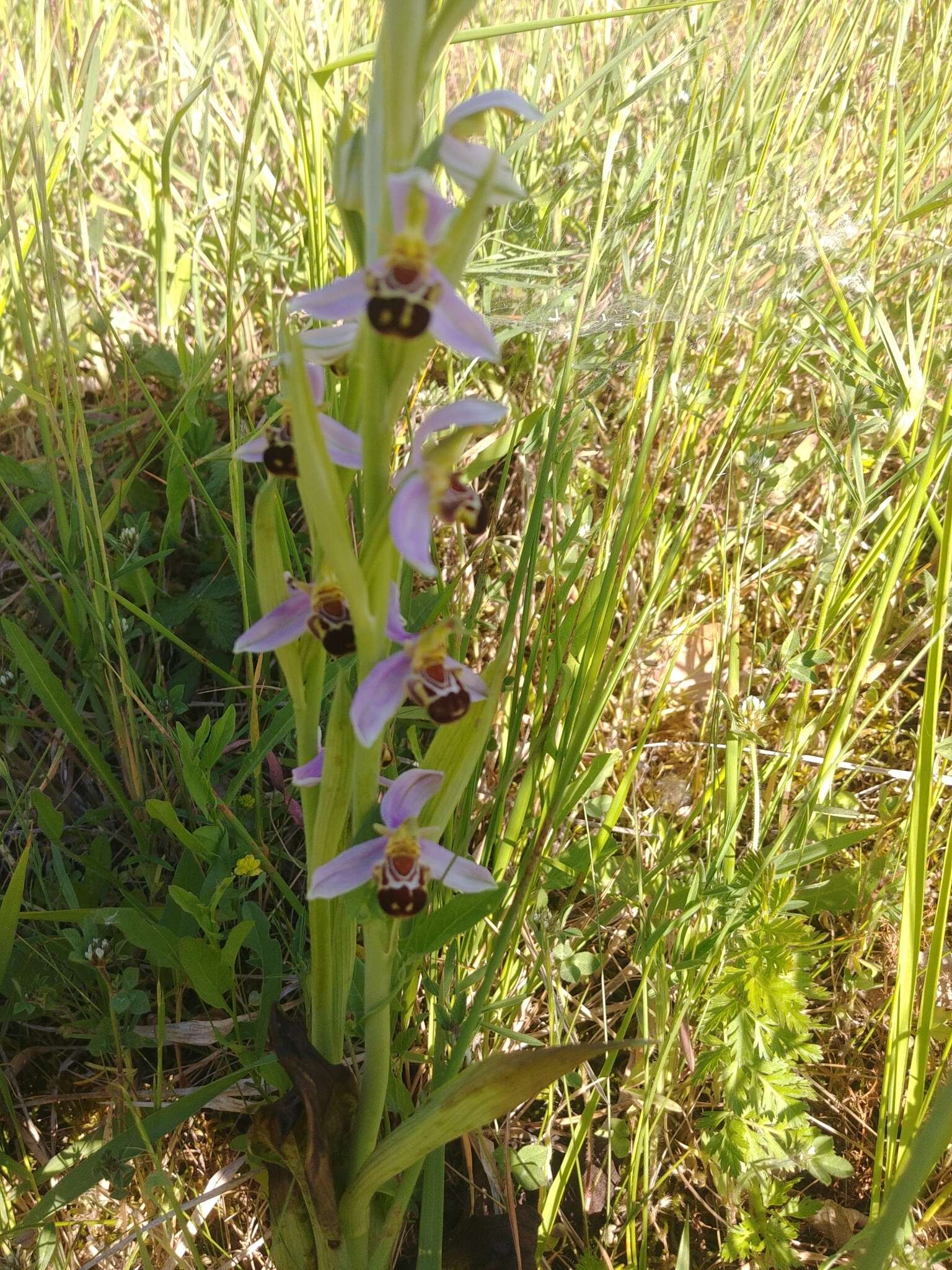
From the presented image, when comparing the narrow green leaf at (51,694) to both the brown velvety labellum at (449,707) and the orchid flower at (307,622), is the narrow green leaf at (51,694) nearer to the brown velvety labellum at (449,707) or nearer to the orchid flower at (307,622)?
the orchid flower at (307,622)

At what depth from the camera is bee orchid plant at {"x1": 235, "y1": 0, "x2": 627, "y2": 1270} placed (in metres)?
0.77

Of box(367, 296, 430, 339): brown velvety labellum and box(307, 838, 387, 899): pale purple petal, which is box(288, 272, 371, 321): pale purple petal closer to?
box(367, 296, 430, 339): brown velvety labellum

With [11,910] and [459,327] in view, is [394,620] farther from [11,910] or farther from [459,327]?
[11,910]

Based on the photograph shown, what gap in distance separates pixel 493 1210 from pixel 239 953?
0.52 m

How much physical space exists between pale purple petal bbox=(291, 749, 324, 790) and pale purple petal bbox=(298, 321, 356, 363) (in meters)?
0.40

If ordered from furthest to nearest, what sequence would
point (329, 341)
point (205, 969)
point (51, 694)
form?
point (51, 694), point (205, 969), point (329, 341)

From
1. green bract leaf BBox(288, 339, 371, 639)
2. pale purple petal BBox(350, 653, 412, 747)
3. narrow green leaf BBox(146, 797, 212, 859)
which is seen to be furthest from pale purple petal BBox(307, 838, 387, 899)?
narrow green leaf BBox(146, 797, 212, 859)

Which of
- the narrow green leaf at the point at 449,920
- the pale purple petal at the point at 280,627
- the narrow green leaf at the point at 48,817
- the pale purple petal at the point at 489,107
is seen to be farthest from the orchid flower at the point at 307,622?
the narrow green leaf at the point at 48,817

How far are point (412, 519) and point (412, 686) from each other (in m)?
0.16

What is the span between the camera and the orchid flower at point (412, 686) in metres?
0.87

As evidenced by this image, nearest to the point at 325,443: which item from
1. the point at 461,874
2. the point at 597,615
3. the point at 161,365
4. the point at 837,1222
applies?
the point at 461,874

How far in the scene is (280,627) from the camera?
935 mm

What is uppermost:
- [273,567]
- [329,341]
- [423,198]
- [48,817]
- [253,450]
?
[423,198]

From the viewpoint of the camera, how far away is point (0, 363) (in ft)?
6.81
